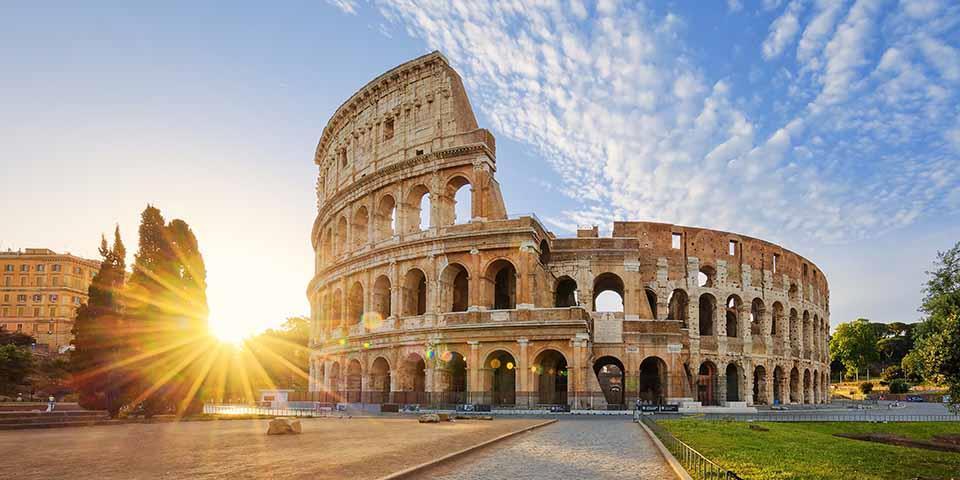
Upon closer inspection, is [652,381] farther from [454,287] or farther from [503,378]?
[454,287]

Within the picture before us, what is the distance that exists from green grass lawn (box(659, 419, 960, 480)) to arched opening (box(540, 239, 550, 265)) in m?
19.5

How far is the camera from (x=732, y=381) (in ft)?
165

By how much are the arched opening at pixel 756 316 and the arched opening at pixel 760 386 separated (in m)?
2.68

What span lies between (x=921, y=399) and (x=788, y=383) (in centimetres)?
2651

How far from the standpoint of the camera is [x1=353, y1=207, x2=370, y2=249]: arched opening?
46.2 metres

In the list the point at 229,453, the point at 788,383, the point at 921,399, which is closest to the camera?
the point at 229,453

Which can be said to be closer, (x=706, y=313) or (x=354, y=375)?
(x=354, y=375)

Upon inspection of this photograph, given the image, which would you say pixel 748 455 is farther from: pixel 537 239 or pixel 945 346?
pixel 537 239

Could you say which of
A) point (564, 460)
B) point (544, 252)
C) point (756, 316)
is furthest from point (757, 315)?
point (564, 460)

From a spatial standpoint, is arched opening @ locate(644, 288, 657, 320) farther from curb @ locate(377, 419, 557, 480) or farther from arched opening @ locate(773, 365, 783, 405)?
curb @ locate(377, 419, 557, 480)

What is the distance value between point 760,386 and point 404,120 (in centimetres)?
3165

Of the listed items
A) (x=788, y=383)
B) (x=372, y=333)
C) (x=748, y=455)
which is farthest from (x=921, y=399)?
(x=748, y=455)

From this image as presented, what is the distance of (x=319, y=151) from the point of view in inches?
2239

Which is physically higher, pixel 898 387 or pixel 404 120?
pixel 404 120
